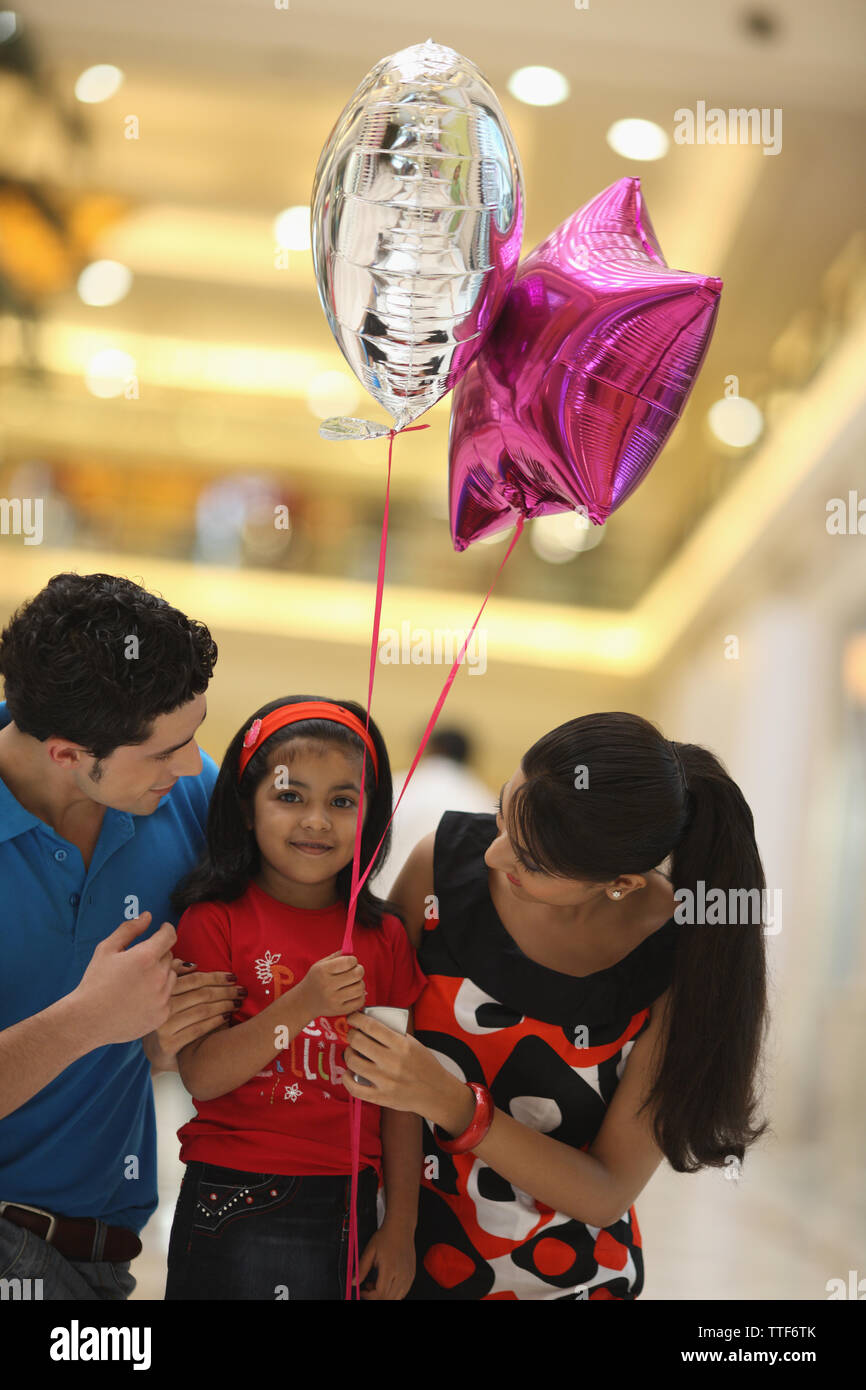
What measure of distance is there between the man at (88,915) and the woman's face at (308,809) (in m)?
0.10

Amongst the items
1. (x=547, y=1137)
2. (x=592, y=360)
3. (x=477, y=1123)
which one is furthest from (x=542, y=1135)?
(x=592, y=360)

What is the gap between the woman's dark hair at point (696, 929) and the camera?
136 centimetres

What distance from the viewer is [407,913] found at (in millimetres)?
1535

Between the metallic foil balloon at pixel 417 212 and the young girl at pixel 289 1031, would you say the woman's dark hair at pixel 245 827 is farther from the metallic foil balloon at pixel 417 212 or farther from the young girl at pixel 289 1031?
the metallic foil balloon at pixel 417 212

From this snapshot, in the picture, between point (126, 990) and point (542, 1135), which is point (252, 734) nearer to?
point (126, 990)

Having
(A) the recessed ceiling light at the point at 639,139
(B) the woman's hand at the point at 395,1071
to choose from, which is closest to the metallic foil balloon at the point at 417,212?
(B) the woman's hand at the point at 395,1071

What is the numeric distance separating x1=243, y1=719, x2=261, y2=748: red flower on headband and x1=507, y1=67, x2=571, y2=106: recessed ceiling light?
2.44 metres

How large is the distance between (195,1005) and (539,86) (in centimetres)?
281

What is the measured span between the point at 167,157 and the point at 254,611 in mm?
1881

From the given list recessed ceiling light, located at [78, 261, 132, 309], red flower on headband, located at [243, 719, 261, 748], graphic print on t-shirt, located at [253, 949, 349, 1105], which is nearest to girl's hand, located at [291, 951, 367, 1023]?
graphic print on t-shirt, located at [253, 949, 349, 1105]

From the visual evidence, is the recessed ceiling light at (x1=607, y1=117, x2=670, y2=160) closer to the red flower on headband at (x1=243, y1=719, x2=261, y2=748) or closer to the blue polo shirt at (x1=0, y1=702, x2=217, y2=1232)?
the red flower on headband at (x1=243, y1=719, x2=261, y2=748)

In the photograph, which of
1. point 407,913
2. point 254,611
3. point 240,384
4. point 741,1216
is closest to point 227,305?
point 240,384

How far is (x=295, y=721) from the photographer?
1.51 m
